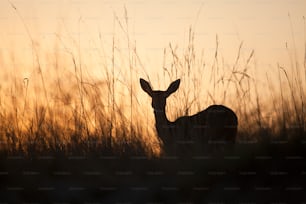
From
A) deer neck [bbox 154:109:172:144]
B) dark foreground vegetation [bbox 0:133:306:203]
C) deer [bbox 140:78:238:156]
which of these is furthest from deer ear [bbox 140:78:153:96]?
dark foreground vegetation [bbox 0:133:306:203]

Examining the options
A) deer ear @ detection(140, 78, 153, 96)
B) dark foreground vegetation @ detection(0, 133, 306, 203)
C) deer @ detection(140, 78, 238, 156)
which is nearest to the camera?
dark foreground vegetation @ detection(0, 133, 306, 203)

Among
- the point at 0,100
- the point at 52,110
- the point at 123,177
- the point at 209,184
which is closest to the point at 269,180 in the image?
the point at 209,184

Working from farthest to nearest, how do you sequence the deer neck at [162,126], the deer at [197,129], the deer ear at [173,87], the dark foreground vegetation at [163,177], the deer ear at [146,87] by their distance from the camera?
the deer ear at [146,87], the deer ear at [173,87], the deer neck at [162,126], the deer at [197,129], the dark foreground vegetation at [163,177]

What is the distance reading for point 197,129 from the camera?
4492 millimetres

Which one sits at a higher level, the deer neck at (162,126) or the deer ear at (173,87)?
the deer ear at (173,87)

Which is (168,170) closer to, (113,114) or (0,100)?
(113,114)

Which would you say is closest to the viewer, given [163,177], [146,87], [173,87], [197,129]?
[163,177]

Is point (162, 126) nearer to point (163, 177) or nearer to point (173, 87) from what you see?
Result: point (173, 87)

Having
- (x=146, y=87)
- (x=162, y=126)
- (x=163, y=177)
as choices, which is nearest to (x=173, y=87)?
(x=162, y=126)

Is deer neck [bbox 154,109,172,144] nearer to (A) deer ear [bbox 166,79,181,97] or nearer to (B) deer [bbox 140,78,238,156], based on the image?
(B) deer [bbox 140,78,238,156]

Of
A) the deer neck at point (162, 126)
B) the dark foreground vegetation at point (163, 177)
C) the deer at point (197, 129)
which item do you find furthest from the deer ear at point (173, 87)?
the dark foreground vegetation at point (163, 177)

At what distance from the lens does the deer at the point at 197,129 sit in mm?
4250

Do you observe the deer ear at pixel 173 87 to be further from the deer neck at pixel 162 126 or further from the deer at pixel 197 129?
the deer neck at pixel 162 126

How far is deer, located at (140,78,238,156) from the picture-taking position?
4250mm
